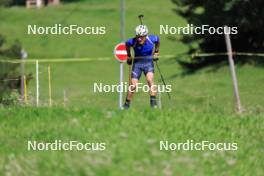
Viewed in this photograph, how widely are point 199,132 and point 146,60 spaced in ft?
16.2

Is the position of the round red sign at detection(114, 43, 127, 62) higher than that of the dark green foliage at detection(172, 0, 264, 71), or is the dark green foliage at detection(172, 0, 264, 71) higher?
the dark green foliage at detection(172, 0, 264, 71)

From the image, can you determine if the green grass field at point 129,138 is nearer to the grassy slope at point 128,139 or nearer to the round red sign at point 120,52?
the grassy slope at point 128,139

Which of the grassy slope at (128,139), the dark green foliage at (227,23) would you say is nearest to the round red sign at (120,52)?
the grassy slope at (128,139)

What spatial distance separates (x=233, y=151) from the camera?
11.0 metres
